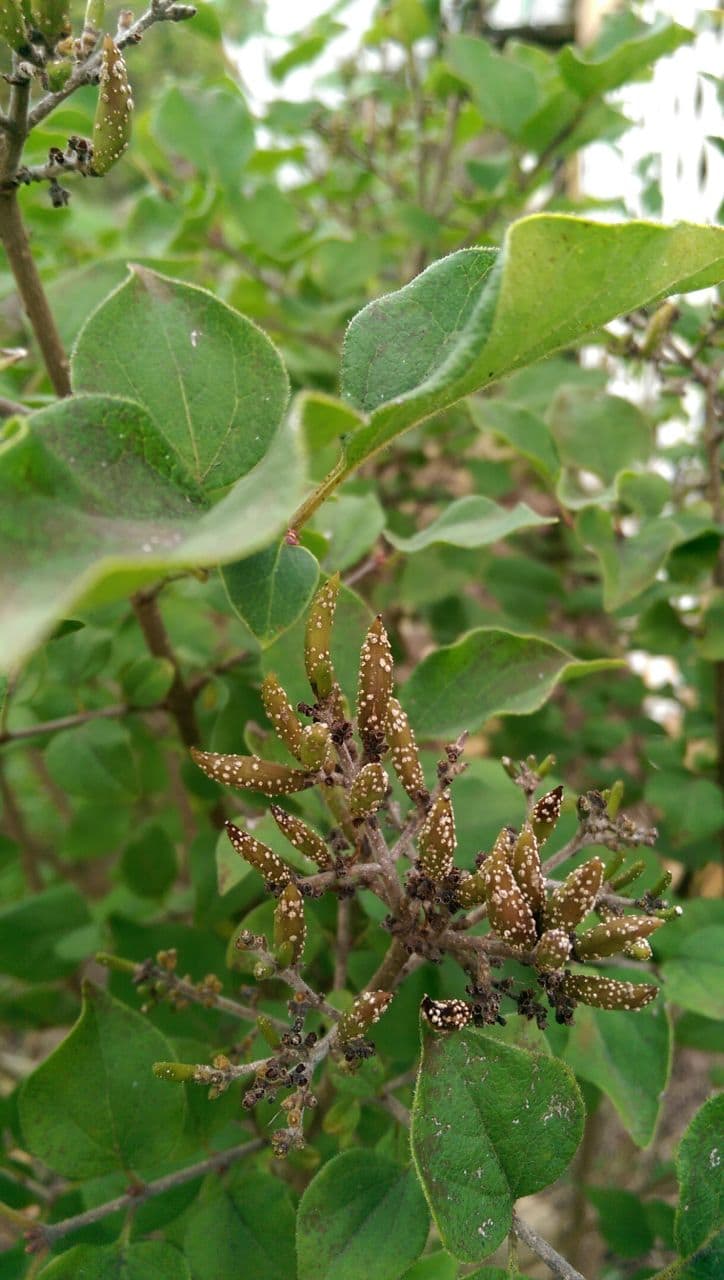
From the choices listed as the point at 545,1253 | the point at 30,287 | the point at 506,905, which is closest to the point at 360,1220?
the point at 545,1253

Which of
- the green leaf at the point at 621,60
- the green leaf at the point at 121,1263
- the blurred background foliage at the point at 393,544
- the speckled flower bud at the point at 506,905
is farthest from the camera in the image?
the green leaf at the point at 621,60

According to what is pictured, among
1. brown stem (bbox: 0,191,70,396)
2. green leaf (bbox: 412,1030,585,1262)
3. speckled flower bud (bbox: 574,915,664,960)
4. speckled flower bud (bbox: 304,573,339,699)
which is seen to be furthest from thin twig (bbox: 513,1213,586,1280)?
brown stem (bbox: 0,191,70,396)

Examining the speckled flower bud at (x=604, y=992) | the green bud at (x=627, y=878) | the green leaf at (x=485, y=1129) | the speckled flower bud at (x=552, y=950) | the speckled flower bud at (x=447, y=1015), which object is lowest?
the green leaf at (x=485, y=1129)

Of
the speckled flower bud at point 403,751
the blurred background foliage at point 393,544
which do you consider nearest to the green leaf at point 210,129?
the blurred background foliage at point 393,544

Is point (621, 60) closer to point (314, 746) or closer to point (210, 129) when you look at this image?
point (210, 129)

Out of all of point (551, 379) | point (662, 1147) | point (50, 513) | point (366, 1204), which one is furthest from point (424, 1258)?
point (662, 1147)

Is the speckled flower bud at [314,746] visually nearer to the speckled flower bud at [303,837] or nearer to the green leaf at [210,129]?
the speckled flower bud at [303,837]

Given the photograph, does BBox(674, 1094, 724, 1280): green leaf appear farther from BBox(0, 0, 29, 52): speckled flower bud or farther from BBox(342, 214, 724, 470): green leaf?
BBox(0, 0, 29, 52): speckled flower bud
